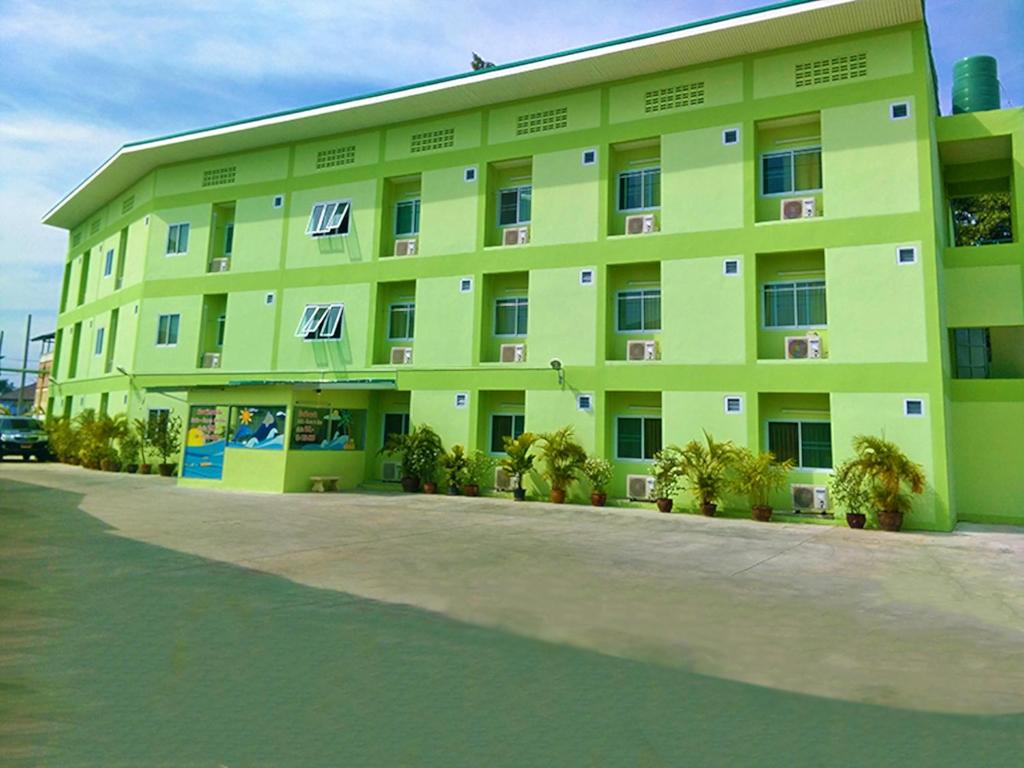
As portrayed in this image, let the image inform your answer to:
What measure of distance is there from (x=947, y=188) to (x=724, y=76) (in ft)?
20.4

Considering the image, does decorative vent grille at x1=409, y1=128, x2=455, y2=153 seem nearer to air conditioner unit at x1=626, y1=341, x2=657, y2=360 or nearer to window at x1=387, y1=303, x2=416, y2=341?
window at x1=387, y1=303, x2=416, y2=341

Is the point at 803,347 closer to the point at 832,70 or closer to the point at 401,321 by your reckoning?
the point at 832,70

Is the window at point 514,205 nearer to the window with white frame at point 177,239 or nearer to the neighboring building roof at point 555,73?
the neighboring building roof at point 555,73

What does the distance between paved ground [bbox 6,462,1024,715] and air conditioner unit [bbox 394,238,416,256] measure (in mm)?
7332

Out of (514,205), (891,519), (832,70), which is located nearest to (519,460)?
(514,205)

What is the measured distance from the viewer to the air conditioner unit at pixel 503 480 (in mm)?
16016

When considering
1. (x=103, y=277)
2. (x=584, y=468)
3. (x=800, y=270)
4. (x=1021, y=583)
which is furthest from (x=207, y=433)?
(x=1021, y=583)

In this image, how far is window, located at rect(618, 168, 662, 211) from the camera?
16.0 metres

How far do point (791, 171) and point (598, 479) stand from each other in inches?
302

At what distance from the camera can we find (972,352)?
51.0ft

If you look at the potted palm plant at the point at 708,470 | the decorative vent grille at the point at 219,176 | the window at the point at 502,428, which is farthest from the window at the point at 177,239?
the potted palm plant at the point at 708,470

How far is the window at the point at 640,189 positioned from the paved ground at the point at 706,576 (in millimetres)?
7128

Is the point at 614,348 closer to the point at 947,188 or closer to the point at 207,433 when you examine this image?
the point at 947,188

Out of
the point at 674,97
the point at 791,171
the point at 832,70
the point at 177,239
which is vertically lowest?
the point at 791,171
